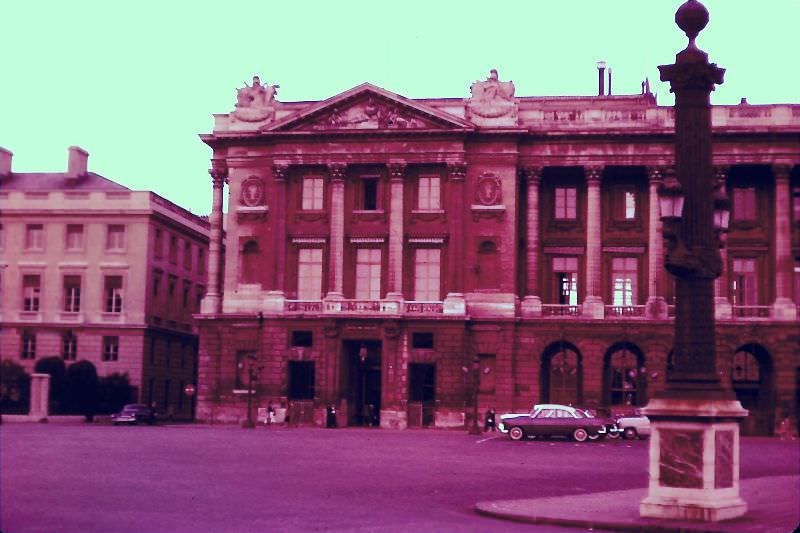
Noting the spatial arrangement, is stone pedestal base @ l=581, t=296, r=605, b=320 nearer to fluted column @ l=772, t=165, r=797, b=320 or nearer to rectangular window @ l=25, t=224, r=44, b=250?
fluted column @ l=772, t=165, r=797, b=320

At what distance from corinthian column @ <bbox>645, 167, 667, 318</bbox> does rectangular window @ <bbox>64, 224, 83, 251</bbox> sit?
197 feet

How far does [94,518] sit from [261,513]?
5050 millimetres

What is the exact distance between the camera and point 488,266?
231ft

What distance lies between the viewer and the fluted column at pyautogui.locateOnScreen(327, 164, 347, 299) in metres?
70.6

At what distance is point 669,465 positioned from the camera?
19.7 meters

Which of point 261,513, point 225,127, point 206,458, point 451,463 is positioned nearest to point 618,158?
point 225,127

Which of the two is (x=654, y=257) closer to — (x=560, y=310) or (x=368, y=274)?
(x=560, y=310)

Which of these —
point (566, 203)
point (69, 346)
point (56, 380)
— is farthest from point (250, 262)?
point (56, 380)

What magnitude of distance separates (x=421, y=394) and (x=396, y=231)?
985cm

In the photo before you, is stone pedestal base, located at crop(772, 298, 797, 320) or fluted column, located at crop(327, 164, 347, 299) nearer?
stone pedestal base, located at crop(772, 298, 797, 320)

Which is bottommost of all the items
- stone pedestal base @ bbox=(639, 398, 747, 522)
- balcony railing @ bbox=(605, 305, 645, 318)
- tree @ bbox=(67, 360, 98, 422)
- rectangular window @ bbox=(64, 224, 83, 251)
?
stone pedestal base @ bbox=(639, 398, 747, 522)

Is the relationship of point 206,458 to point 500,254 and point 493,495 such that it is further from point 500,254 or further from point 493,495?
point 500,254

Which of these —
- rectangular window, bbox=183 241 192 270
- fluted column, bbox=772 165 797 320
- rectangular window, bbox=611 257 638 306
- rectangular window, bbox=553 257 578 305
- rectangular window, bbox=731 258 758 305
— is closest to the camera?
rectangular window, bbox=183 241 192 270

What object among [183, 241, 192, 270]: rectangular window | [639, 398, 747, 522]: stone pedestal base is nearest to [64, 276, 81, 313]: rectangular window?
[183, 241, 192, 270]: rectangular window
